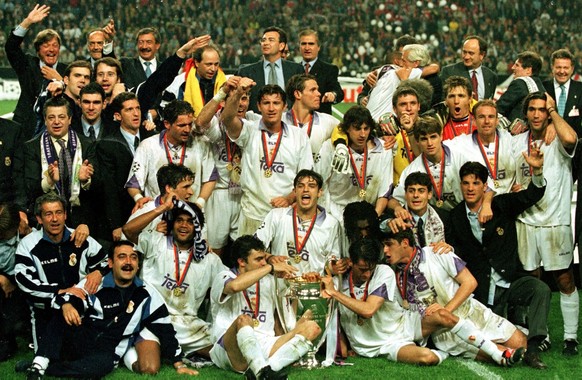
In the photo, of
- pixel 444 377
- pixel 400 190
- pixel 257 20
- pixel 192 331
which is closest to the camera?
pixel 444 377

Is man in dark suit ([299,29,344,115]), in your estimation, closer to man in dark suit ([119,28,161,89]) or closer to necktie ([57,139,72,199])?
man in dark suit ([119,28,161,89])

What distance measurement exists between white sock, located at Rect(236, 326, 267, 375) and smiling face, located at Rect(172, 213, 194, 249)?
3.34 feet

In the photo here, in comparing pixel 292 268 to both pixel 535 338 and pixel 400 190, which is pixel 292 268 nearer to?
pixel 400 190

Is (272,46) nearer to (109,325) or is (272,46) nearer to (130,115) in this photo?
(130,115)

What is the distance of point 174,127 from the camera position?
8.39 m

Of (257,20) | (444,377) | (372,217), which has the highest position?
(257,20)

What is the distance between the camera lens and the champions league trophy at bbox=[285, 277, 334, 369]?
7.45 meters

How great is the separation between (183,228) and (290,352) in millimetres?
1388

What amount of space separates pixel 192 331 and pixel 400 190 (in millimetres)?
2098

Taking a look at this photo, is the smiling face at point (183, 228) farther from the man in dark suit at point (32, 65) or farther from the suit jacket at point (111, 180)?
the man in dark suit at point (32, 65)

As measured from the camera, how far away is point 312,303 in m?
7.50

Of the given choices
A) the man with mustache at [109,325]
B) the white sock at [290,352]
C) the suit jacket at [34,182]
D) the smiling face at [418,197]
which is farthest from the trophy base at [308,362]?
the suit jacket at [34,182]

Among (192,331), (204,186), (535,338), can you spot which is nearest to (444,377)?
(535,338)

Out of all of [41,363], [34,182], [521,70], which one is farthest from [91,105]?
[521,70]
